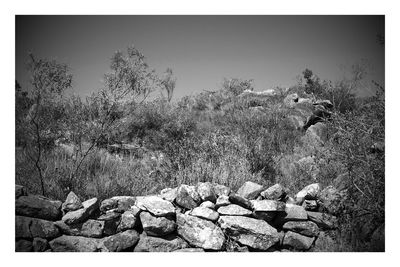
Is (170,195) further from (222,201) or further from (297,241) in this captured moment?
(297,241)

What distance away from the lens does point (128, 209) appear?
3.02 m

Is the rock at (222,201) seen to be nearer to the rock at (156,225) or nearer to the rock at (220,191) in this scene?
the rock at (220,191)

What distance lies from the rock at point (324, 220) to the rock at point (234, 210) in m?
0.83

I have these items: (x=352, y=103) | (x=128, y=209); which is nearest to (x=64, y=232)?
(x=128, y=209)

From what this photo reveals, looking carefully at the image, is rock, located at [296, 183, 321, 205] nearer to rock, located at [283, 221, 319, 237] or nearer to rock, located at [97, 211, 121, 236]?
rock, located at [283, 221, 319, 237]

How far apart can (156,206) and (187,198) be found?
17.8 inches

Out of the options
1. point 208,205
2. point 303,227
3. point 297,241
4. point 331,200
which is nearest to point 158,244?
point 208,205

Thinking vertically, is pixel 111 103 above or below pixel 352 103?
below

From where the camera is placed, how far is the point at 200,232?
2812 millimetres

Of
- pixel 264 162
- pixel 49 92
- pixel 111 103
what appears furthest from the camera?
pixel 264 162
